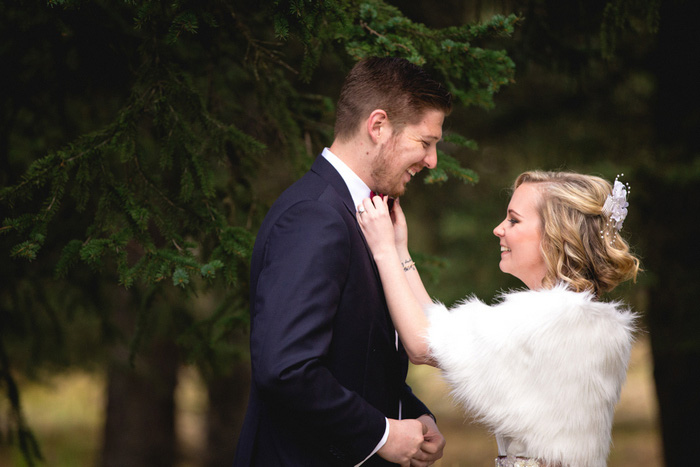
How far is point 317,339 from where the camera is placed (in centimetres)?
224

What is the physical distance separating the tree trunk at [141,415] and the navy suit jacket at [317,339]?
6043mm

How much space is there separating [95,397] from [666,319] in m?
13.7

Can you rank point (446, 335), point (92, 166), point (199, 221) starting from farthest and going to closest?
point (199, 221) < point (92, 166) < point (446, 335)

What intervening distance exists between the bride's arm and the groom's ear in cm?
26

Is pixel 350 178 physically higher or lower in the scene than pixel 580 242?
higher

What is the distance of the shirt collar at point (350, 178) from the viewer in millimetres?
2768

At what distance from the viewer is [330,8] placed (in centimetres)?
287

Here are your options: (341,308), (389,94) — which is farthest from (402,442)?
(389,94)

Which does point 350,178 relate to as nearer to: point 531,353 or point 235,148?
point 531,353

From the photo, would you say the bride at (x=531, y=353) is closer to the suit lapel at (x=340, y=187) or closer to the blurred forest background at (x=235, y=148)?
the suit lapel at (x=340, y=187)

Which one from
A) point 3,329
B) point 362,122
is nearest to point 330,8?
point 362,122

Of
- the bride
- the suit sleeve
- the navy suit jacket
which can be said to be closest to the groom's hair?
the navy suit jacket

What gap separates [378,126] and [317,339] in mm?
1004

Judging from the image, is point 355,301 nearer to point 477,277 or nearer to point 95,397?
point 477,277
